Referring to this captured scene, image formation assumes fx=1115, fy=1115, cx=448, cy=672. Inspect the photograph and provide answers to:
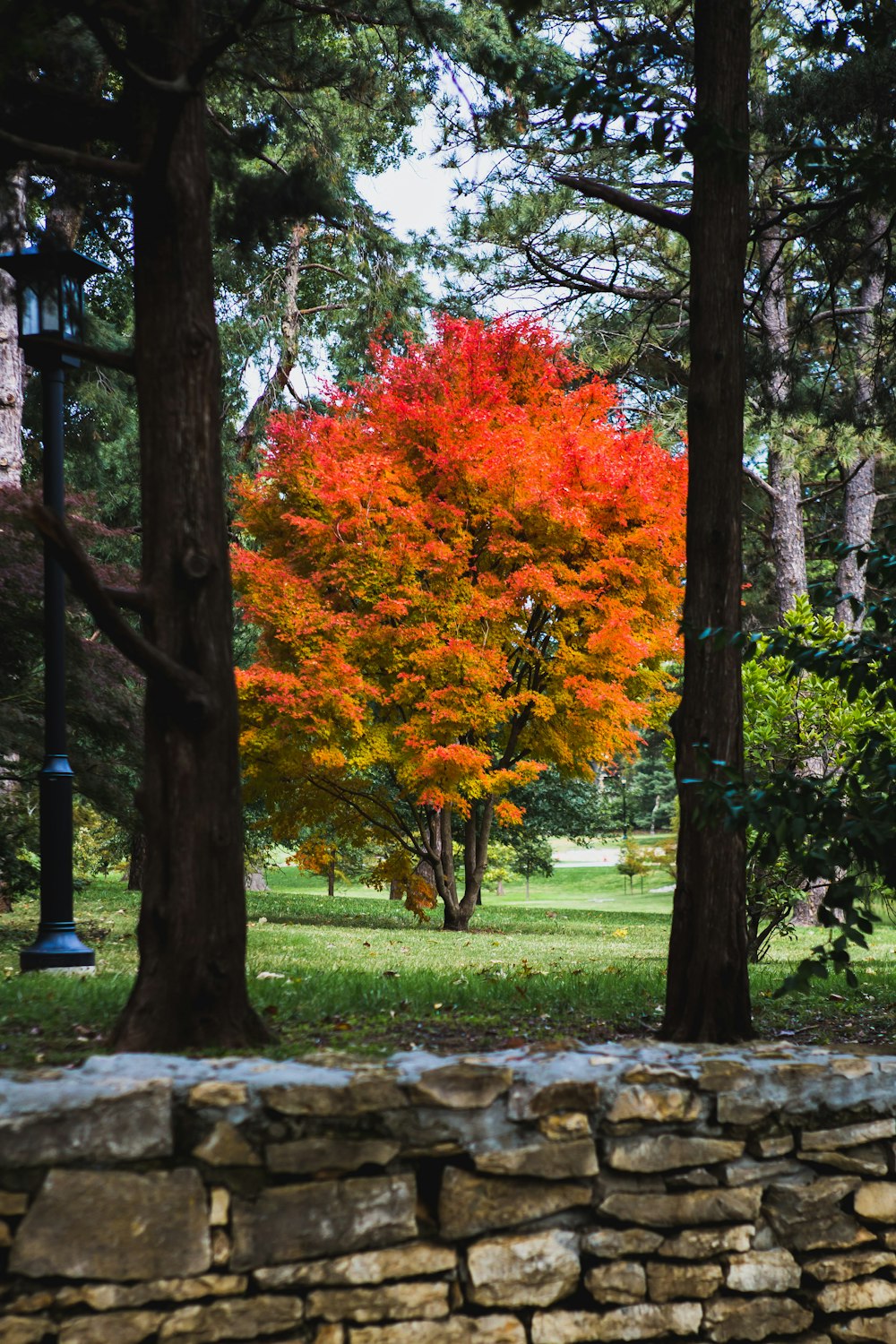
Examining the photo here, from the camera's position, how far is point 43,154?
3.78 m

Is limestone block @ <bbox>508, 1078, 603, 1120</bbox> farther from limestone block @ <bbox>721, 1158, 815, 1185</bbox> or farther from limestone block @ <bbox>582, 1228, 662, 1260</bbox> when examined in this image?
limestone block @ <bbox>721, 1158, 815, 1185</bbox>

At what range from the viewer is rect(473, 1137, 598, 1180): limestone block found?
3201 millimetres

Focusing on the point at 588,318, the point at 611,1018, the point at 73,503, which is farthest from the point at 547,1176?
the point at 588,318

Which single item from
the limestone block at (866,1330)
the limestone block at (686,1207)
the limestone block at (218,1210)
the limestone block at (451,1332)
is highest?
the limestone block at (218,1210)

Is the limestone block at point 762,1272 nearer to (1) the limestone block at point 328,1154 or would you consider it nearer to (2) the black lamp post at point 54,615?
(1) the limestone block at point 328,1154

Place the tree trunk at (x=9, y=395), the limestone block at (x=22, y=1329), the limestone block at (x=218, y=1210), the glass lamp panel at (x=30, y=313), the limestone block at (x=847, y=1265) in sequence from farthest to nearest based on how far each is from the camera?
A: the tree trunk at (x=9, y=395), the glass lamp panel at (x=30, y=313), the limestone block at (x=847, y=1265), the limestone block at (x=218, y=1210), the limestone block at (x=22, y=1329)

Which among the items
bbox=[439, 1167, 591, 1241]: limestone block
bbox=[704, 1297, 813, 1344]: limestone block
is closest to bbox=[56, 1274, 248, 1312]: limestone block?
bbox=[439, 1167, 591, 1241]: limestone block

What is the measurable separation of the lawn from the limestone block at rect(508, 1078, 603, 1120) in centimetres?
71

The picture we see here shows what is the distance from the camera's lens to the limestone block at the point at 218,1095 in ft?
9.89

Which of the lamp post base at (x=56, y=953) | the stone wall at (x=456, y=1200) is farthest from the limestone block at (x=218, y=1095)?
the lamp post base at (x=56, y=953)

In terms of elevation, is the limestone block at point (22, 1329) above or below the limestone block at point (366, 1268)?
below

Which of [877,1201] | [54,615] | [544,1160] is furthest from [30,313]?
[877,1201]

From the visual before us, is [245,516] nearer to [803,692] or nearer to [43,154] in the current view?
[803,692]

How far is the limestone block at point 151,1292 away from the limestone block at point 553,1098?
873 mm
